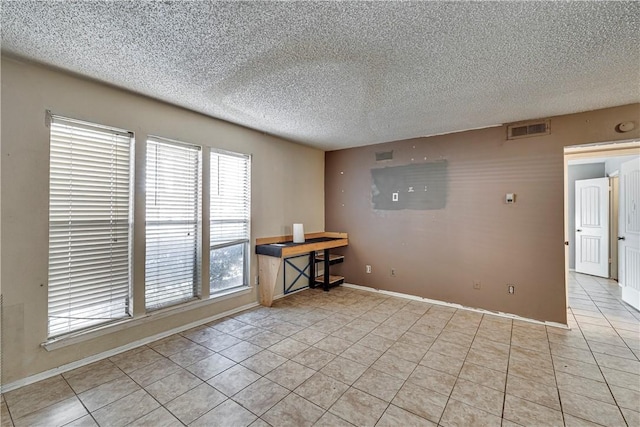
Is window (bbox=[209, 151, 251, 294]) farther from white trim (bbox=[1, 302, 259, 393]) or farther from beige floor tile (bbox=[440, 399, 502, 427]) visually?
beige floor tile (bbox=[440, 399, 502, 427])

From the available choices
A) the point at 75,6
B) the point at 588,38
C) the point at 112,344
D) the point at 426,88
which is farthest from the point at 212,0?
the point at 112,344

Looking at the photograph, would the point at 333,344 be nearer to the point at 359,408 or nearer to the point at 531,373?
the point at 359,408

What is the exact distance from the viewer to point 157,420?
1.73 metres

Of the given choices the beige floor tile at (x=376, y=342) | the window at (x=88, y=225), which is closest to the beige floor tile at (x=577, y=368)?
the beige floor tile at (x=376, y=342)

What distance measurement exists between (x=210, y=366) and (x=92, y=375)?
0.93 m

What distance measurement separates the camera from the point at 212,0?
1479 mm

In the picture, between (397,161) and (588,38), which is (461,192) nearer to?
(397,161)

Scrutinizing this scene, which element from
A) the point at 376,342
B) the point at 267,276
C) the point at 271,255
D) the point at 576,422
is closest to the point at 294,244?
the point at 271,255

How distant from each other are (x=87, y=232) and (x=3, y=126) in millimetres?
969

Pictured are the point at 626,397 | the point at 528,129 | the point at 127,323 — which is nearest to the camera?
the point at 626,397

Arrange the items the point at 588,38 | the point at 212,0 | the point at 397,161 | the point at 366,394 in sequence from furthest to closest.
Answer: the point at 397,161
the point at 366,394
the point at 588,38
the point at 212,0

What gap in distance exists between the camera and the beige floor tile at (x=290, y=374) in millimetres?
2111

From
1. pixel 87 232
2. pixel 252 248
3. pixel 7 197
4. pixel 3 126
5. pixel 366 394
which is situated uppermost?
pixel 3 126

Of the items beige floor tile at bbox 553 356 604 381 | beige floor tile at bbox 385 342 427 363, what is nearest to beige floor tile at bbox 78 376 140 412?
beige floor tile at bbox 385 342 427 363
